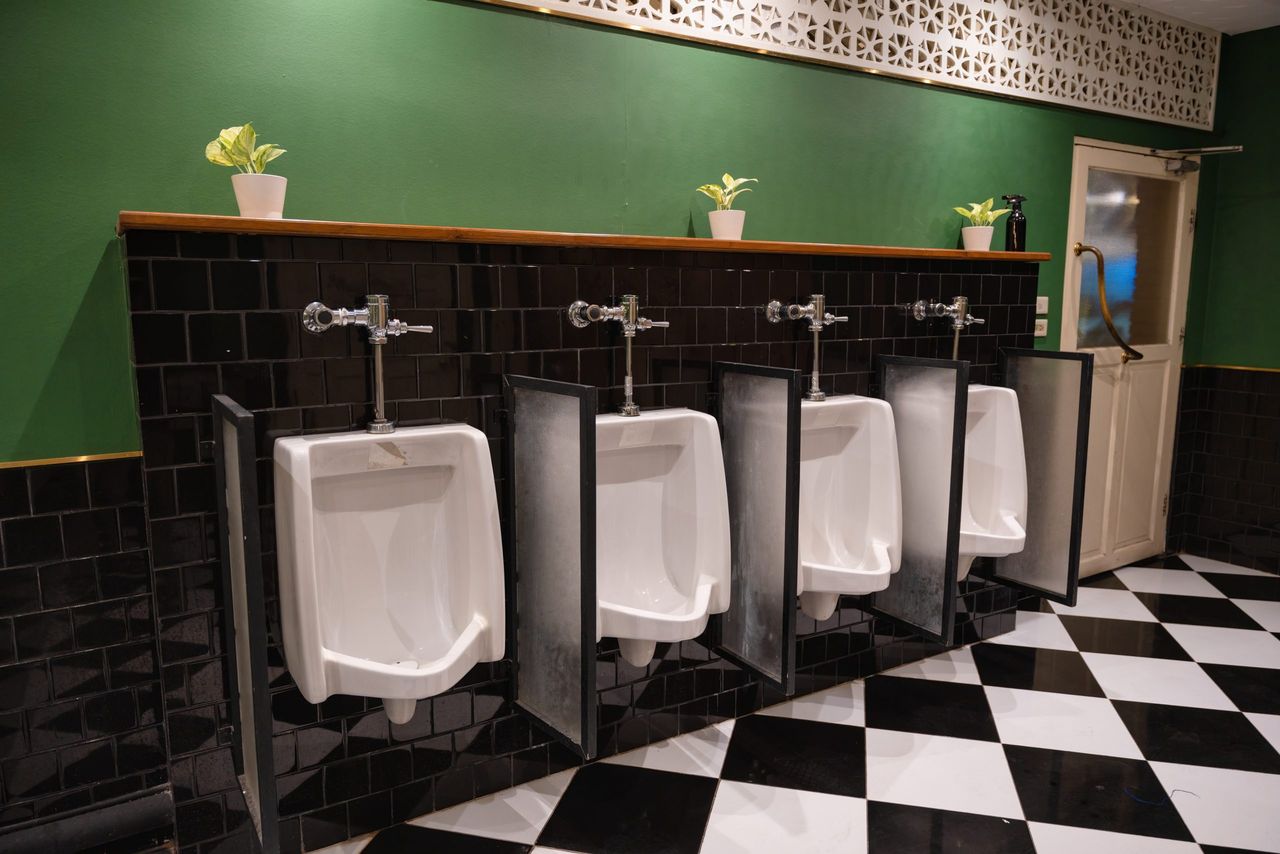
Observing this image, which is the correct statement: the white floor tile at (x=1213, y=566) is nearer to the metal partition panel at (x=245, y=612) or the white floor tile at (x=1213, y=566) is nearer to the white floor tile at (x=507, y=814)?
the white floor tile at (x=507, y=814)

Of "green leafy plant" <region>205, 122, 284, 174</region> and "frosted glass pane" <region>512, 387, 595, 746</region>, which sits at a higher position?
"green leafy plant" <region>205, 122, 284, 174</region>

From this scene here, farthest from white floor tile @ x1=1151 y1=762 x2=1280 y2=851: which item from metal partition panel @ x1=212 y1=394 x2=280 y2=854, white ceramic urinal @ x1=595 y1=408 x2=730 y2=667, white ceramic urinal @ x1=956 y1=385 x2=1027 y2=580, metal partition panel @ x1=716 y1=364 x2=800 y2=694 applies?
metal partition panel @ x1=212 y1=394 x2=280 y2=854

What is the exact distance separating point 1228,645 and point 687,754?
2.19 m

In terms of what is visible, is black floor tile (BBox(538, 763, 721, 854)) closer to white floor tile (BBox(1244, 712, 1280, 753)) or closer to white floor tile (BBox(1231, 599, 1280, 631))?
white floor tile (BBox(1244, 712, 1280, 753))

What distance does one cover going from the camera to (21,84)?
1773mm

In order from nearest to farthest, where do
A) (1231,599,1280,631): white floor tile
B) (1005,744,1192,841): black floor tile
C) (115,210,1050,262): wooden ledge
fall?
(115,210,1050,262): wooden ledge, (1005,744,1192,841): black floor tile, (1231,599,1280,631): white floor tile

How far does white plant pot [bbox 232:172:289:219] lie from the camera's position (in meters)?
1.82

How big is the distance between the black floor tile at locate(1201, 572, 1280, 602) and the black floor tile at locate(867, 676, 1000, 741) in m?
1.76

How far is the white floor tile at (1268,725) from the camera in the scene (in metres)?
2.57

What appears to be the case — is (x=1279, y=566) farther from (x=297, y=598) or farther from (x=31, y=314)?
(x=31, y=314)

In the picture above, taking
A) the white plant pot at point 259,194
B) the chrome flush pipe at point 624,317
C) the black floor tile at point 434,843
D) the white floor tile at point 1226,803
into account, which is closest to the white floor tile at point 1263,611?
the white floor tile at point 1226,803

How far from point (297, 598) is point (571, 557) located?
0.57 metres

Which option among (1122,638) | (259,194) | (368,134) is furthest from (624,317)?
(1122,638)

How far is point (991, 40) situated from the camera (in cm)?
326
